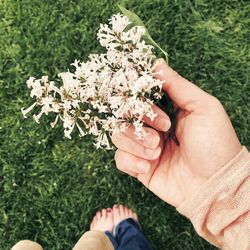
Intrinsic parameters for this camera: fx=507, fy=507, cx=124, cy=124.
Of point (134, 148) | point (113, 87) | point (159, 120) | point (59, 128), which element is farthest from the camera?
point (59, 128)


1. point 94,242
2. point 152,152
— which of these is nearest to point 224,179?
point 152,152

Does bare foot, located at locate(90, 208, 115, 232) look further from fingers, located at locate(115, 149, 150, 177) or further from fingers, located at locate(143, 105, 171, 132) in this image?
fingers, located at locate(143, 105, 171, 132)

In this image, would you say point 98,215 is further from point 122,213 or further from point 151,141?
point 151,141

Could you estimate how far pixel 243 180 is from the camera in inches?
67.4

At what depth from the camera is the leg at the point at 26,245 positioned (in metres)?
2.24

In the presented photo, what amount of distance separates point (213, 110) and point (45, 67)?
1039mm

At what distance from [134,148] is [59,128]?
827 millimetres

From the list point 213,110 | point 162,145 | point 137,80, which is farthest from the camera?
point 162,145

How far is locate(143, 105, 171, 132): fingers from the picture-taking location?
1549 millimetres

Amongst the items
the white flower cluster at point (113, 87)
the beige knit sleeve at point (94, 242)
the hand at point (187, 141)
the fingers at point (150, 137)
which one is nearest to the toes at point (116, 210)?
the beige knit sleeve at point (94, 242)

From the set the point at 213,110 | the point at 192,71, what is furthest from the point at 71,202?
the point at 213,110

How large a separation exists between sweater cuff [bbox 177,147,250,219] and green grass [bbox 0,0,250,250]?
68 cm

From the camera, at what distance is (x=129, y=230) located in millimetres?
2461

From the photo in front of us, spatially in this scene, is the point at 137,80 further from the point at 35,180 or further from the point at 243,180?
the point at 35,180
